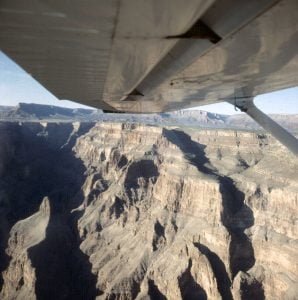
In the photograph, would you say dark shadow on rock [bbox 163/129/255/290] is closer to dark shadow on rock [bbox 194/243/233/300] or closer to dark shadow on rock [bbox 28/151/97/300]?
dark shadow on rock [bbox 194/243/233/300]

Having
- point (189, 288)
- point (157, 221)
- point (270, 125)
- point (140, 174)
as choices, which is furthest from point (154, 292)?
point (270, 125)

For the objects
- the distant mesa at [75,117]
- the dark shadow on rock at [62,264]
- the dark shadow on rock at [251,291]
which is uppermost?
the distant mesa at [75,117]

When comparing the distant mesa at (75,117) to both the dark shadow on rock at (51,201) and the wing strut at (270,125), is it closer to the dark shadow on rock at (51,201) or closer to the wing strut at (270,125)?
the dark shadow on rock at (51,201)

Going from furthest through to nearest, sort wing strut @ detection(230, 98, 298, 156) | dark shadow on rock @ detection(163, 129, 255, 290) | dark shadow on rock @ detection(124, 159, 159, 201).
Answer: dark shadow on rock @ detection(124, 159, 159, 201) → dark shadow on rock @ detection(163, 129, 255, 290) → wing strut @ detection(230, 98, 298, 156)

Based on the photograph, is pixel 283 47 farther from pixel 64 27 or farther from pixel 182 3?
pixel 64 27

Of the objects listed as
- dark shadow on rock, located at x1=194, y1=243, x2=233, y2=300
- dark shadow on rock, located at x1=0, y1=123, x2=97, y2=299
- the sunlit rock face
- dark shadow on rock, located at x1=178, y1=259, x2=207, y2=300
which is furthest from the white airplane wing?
dark shadow on rock, located at x1=0, y1=123, x2=97, y2=299

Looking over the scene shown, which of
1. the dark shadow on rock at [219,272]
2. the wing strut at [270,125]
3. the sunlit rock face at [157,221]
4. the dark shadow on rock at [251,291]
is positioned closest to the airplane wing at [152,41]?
the wing strut at [270,125]
